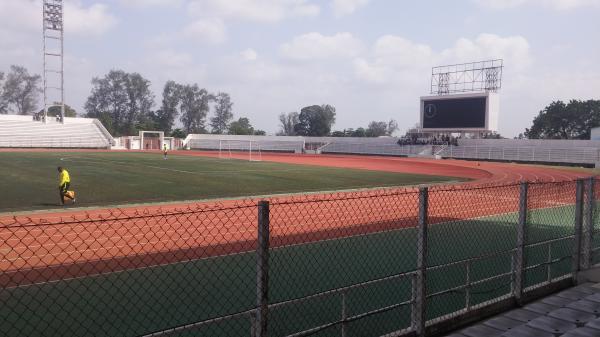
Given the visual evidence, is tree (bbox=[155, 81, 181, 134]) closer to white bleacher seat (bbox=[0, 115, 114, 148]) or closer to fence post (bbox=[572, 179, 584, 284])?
white bleacher seat (bbox=[0, 115, 114, 148])

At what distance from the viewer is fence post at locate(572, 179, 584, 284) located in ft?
23.6

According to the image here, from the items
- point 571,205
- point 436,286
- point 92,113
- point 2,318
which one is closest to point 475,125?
point 571,205

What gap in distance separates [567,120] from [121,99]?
10258 centimetres

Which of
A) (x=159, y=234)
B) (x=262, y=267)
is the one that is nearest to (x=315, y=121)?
(x=159, y=234)

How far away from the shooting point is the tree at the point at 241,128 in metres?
117

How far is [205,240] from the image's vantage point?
11727mm

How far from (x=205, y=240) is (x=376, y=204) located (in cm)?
808

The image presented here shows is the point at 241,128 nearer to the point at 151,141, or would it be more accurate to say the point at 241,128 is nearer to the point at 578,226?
the point at 151,141

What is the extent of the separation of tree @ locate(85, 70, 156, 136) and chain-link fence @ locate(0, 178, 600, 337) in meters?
119

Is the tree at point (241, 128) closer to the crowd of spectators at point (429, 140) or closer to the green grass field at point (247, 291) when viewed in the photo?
the crowd of spectators at point (429, 140)

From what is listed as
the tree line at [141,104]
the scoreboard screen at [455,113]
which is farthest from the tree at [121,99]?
the scoreboard screen at [455,113]

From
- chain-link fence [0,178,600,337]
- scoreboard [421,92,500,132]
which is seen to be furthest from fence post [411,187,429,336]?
scoreboard [421,92,500,132]

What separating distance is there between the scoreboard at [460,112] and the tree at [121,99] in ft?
271

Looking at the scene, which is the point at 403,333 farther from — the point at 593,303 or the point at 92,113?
the point at 92,113
